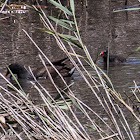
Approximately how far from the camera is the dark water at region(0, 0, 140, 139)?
9.02 m

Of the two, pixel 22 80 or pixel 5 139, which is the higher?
pixel 5 139

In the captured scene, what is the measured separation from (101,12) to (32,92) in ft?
26.0

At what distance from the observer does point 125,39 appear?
12.1 meters

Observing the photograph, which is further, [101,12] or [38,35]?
[101,12]

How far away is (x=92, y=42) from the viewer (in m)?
11.8

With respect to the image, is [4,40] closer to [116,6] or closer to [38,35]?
[38,35]

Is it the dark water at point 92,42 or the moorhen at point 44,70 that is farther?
the moorhen at point 44,70

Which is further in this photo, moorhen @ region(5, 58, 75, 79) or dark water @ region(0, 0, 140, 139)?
moorhen @ region(5, 58, 75, 79)

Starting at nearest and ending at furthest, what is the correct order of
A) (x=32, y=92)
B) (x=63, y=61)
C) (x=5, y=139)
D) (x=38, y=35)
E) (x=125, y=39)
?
(x=5, y=139)
(x=32, y=92)
(x=63, y=61)
(x=125, y=39)
(x=38, y=35)

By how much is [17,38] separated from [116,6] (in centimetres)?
497

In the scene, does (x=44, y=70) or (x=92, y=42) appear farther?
(x=92, y=42)

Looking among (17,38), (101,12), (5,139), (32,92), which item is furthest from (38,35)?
(5,139)

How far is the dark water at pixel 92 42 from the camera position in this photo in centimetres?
902

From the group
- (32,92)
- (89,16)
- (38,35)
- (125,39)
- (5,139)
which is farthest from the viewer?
(89,16)
